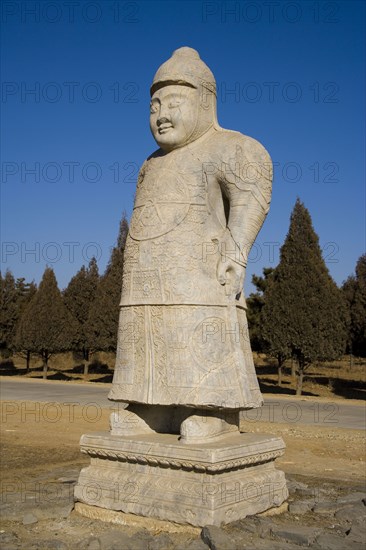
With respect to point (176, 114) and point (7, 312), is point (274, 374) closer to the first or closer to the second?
point (7, 312)

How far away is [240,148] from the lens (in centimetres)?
483

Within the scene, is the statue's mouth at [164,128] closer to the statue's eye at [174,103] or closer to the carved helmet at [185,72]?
the statue's eye at [174,103]

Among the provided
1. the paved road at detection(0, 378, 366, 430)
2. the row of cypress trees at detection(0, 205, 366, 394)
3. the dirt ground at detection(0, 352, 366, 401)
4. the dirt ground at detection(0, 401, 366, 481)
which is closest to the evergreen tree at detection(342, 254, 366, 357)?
the row of cypress trees at detection(0, 205, 366, 394)

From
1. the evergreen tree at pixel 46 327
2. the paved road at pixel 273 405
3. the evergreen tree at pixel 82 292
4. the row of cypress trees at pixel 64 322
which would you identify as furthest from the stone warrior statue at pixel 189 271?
the evergreen tree at pixel 82 292

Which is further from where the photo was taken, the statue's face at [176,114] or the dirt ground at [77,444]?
the dirt ground at [77,444]

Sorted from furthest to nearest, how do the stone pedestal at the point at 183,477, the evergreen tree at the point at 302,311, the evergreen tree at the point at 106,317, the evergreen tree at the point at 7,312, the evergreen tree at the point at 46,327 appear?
the evergreen tree at the point at 7,312 → the evergreen tree at the point at 46,327 → the evergreen tree at the point at 106,317 → the evergreen tree at the point at 302,311 → the stone pedestal at the point at 183,477

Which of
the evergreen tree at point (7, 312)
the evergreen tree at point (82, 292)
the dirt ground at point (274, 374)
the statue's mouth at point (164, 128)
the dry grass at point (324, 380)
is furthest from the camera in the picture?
the evergreen tree at point (82, 292)

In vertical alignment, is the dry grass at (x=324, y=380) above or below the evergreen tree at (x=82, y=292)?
below

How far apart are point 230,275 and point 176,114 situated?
140 cm

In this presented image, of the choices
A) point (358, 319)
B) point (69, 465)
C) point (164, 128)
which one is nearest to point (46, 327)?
point (358, 319)

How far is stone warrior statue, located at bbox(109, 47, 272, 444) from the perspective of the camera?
461 centimetres

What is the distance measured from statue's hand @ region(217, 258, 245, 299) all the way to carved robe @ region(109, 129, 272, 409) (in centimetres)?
5

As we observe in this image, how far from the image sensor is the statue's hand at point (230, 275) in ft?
15.5

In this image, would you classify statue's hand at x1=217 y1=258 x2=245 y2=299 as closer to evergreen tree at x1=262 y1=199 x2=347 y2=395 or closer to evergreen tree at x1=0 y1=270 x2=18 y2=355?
evergreen tree at x1=262 y1=199 x2=347 y2=395
